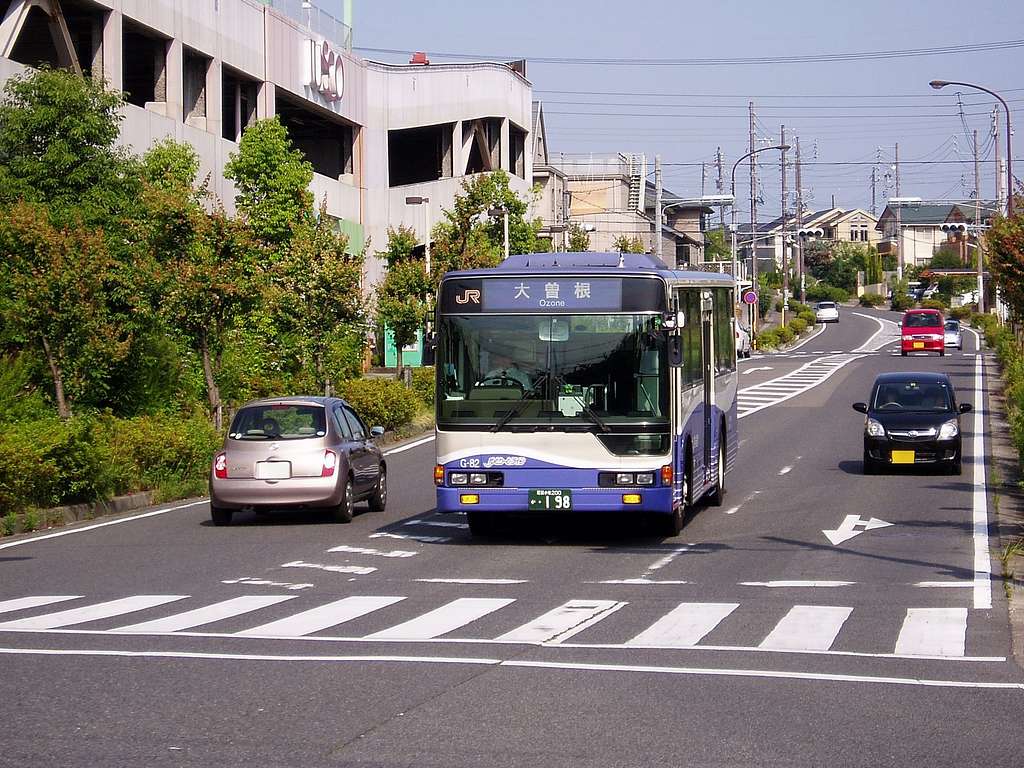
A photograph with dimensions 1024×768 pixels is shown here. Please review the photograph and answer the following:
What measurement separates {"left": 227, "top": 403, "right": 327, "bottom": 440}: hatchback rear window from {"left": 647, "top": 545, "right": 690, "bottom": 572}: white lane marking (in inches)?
199

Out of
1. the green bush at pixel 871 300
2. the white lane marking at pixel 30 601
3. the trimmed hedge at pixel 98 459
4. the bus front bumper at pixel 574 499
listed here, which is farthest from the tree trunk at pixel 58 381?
the green bush at pixel 871 300

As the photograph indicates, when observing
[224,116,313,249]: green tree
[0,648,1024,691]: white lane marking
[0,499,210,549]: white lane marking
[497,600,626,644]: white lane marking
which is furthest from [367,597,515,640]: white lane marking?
[224,116,313,249]: green tree

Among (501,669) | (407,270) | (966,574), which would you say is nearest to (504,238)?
(407,270)

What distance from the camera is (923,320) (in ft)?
215

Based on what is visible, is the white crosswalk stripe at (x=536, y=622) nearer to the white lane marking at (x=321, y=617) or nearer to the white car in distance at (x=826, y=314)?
the white lane marking at (x=321, y=617)

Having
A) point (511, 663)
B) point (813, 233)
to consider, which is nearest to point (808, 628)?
point (511, 663)

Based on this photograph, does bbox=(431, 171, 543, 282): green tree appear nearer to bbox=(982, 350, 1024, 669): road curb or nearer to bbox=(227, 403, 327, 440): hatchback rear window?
bbox=(982, 350, 1024, 669): road curb

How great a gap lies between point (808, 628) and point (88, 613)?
5763 mm

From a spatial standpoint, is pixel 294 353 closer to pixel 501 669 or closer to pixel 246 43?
pixel 246 43

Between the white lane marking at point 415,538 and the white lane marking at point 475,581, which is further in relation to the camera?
the white lane marking at point 415,538

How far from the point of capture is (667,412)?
612 inches

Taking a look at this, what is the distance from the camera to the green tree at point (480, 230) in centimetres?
4588

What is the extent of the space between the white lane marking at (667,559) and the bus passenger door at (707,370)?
243 centimetres

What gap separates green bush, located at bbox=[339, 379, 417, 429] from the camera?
3334cm
